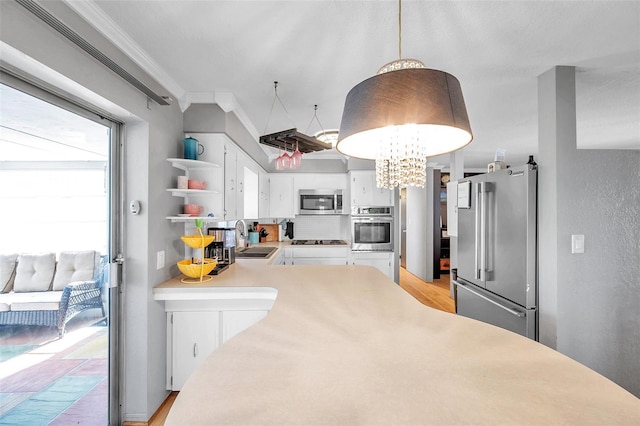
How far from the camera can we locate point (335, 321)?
1.15m

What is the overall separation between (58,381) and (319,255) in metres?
2.90

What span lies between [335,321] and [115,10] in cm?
190

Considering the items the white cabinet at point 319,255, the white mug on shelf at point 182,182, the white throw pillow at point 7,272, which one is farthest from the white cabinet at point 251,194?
the white throw pillow at point 7,272

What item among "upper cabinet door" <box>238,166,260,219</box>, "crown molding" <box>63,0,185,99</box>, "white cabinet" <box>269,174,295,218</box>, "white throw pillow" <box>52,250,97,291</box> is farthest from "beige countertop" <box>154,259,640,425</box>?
"white cabinet" <box>269,174,295,218</box>

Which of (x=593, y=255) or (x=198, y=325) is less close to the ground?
(x=593, y=255)

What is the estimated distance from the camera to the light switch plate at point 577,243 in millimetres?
1968

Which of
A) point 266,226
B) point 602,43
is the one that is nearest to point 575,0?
point 602,43

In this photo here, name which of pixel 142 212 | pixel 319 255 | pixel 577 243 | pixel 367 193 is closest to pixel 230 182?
pixel 142 212

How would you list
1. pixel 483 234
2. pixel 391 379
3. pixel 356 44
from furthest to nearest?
1. pixel 483 234
2. pixel 356 44
3. pixel 391 379

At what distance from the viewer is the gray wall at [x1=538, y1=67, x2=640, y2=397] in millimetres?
1962

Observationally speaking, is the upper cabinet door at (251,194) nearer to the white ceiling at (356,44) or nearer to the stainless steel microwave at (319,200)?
the stainless steel microwave at (319,200)

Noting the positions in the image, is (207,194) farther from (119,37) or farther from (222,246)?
(119,37)

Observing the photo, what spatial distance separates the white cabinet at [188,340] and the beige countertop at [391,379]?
1.18 metres

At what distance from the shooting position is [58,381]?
158 cm
